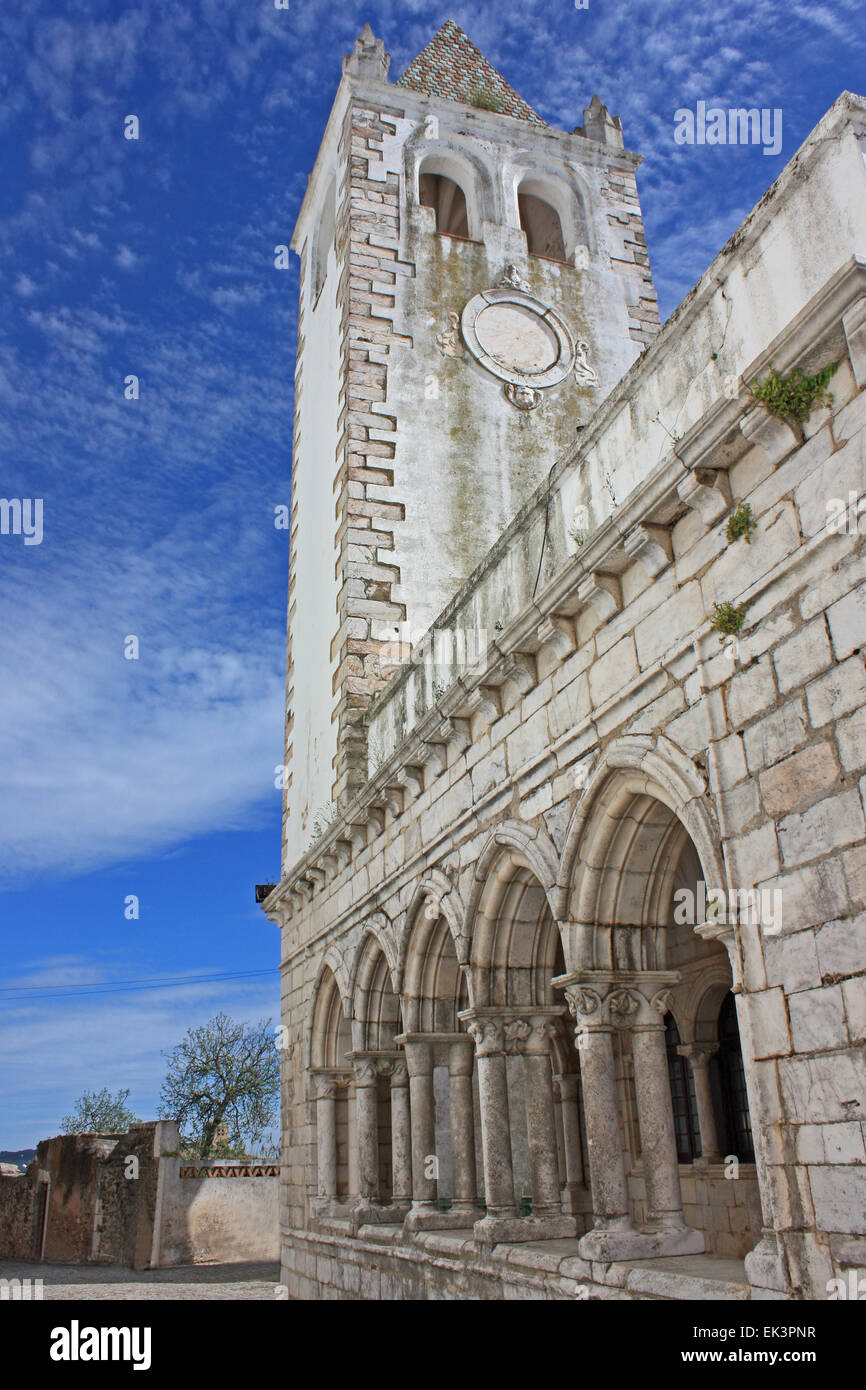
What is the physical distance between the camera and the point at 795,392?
4051 mm

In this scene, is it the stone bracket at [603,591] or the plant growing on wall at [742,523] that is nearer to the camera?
the plant growing on wall at [742,523]

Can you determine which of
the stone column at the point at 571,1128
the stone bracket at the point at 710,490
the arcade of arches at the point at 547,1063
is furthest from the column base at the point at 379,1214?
the stone bracket at the point at 710,490

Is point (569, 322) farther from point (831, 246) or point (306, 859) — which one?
point (831, 246)

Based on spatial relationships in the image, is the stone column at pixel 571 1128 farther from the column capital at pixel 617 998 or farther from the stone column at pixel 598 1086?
the column capital at pixel 617 998

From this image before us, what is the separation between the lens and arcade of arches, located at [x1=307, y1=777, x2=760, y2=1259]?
17.7 feet

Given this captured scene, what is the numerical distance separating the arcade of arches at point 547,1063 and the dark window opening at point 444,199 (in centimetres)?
1055

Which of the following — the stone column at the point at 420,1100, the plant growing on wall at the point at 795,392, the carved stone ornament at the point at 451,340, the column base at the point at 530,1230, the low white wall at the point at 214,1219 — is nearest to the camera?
the plant growing on wall at the point at 795,392

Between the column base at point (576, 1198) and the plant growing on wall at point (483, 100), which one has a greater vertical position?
the plant growing on wall at point (483, 100)

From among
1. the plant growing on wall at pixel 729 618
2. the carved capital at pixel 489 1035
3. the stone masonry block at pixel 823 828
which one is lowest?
the carved capital at pixel 489 1035

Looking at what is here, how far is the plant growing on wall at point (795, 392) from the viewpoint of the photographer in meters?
3.97

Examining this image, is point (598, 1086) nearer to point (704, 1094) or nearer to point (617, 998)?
point (617, 998)
